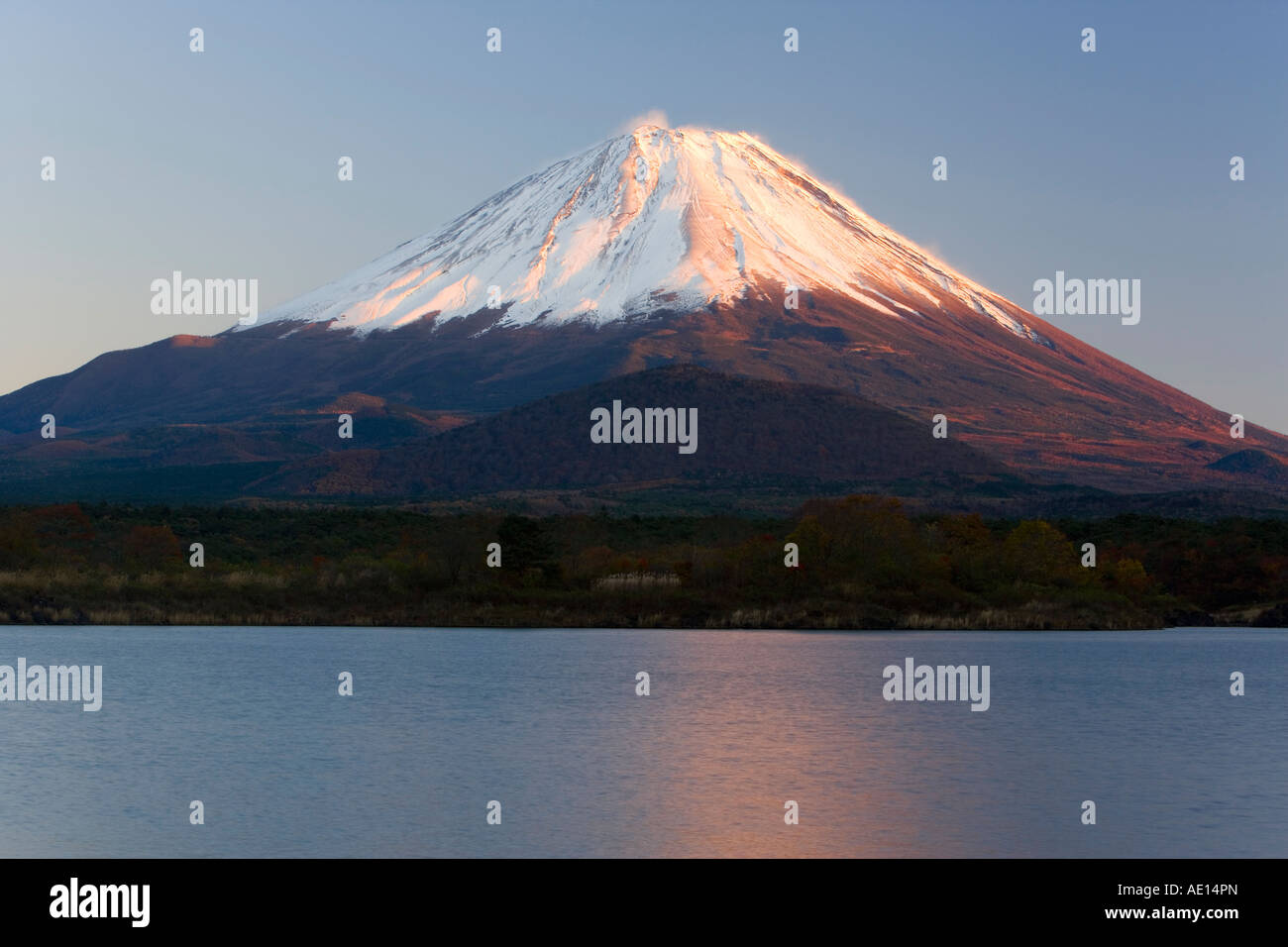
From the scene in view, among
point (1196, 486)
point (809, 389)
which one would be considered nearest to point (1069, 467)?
point (1196, 486)

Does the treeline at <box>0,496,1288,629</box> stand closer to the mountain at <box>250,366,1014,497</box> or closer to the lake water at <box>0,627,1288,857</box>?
the lake water at <box>0,627,1288,857</box>

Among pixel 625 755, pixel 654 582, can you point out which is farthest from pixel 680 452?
pixel 625 755

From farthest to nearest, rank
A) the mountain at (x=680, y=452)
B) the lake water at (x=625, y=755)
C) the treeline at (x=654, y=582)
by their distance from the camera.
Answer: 1. the mountain at (x=680, y=452)
2. the treeline at (x=654, y=582)
3. the lake water at (x=625, y=755)

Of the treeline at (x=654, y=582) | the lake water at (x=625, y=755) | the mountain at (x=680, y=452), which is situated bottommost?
the lake water at (x=625, y=755)

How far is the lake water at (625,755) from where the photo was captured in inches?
966

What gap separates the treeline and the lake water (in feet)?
25.5

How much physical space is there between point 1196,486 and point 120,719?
172 metres

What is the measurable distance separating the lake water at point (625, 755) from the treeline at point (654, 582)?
7.77m

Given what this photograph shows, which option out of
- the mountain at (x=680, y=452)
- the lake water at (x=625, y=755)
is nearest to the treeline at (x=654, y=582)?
the lake water at (x=625, y=755)

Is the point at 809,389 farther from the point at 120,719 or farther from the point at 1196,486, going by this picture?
the point at 120,719

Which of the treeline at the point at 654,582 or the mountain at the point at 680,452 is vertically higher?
the mountain at the point at 680,452

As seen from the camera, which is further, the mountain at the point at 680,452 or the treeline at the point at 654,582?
the mountain at the point at 680,452

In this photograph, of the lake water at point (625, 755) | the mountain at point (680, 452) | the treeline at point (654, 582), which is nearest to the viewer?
the lake water at point (625, 755)

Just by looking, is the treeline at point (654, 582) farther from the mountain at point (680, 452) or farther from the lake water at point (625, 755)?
the mountain at point (680, 452)
